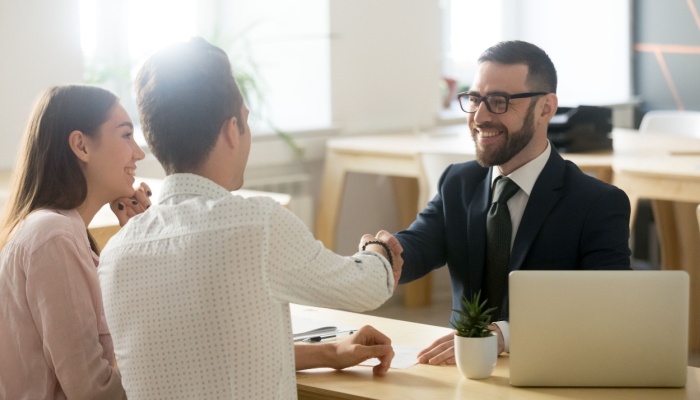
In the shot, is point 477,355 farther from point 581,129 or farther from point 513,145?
point 581,129

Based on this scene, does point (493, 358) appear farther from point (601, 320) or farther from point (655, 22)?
point (655, 22)

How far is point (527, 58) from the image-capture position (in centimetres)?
250

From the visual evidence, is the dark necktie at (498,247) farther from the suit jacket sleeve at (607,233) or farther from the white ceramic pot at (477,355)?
the white ceramic pot at (477,355)

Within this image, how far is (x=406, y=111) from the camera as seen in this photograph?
5770mm

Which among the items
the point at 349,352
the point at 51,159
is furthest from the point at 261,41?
the point at 349,352

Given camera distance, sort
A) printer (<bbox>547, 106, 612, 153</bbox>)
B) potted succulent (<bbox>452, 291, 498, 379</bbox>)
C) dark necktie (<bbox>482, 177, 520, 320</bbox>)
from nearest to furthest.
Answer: potted succulent (<bbox>452, 291, 498, 379</bbox>) → dark necktie (<bbox>482, 177, 520, 320</bbox>) → printer (<bbox>547, 106, 612, 153</bbox>)

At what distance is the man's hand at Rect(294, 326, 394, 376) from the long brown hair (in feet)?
1.85

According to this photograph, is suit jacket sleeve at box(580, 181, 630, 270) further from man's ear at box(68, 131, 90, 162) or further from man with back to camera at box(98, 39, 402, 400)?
man's ear at box(68, 131, 90, 162)

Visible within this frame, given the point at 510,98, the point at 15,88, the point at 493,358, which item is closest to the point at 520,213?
the point at 510,98

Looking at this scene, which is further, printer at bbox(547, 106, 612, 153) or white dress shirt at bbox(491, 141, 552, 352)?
printer at bbox(547, 106, 612, 153)

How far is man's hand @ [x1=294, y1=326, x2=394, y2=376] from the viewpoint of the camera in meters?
1.99

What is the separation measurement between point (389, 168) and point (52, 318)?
311 cm

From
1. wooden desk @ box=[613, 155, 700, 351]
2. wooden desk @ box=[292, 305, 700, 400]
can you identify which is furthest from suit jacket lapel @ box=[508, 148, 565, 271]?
wooden desk @ box=[613, 155, 700, 351]

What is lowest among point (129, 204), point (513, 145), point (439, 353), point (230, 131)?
point (439, 353)
